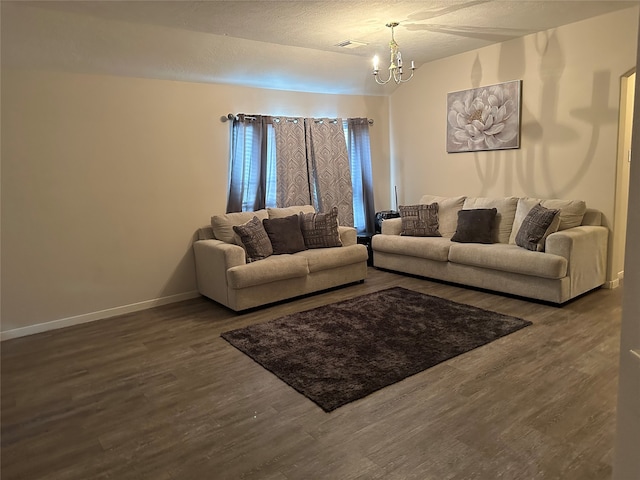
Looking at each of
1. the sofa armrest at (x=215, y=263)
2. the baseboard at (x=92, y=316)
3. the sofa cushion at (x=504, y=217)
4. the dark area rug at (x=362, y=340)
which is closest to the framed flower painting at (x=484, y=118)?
the sofa cushion at (x=504, y=217)

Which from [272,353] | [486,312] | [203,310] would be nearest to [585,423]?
[486,312]

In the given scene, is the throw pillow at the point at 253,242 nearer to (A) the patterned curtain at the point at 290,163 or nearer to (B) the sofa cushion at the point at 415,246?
(A) the patterned curtain at the point at 290,163

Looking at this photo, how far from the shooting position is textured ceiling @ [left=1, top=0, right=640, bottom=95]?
11.1 feet

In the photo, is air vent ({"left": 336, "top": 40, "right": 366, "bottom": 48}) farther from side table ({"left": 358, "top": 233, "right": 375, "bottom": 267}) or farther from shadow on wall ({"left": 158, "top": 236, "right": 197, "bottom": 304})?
shadow on wall ({"left": 158, "top": 236, "right": 197, "bottom": 304})

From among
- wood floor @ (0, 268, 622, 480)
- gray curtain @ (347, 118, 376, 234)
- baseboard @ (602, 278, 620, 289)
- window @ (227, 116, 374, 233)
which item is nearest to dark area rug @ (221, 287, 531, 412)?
wood floor @ (0, 268, 622, 480)

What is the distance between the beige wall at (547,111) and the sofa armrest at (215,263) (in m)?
2.98

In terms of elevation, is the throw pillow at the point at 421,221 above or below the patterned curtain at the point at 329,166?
below

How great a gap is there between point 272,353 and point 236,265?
3.80 feet

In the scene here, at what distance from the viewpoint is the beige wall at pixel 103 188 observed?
3812 mm

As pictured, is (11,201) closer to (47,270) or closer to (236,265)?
(47,270)

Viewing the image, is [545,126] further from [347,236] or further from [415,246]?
[347,236]

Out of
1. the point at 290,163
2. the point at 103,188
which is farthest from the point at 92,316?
the point at 290,163

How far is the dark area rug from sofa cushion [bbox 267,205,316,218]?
1.29 m

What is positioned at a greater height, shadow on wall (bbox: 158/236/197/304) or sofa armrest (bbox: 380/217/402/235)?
sofa armrest (bbox: 380/217/402/235)
